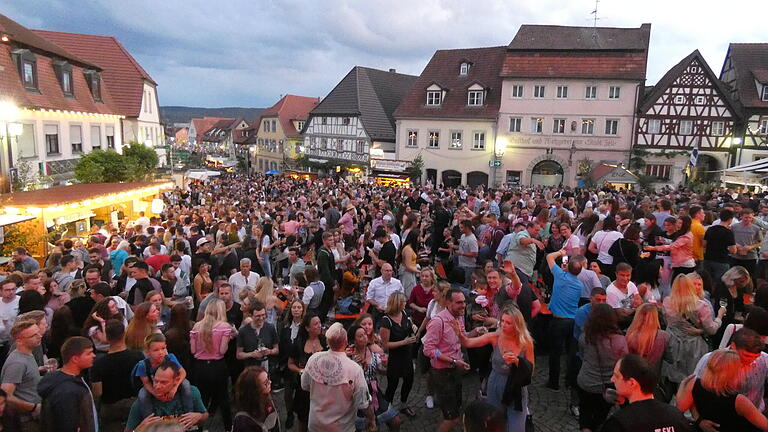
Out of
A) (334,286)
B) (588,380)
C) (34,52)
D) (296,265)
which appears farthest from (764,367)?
(34,52)

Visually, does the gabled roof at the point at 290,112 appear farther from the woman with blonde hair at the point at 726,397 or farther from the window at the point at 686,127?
the woman with blonde hair at the point at 726,397

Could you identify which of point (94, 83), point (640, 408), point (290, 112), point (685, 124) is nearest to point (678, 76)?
point (685, 124)

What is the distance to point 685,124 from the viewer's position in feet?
98.4

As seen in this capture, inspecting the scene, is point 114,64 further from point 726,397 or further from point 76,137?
point 726,397

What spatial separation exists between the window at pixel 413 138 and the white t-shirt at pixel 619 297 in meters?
30.3

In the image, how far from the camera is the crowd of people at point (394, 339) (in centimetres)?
362

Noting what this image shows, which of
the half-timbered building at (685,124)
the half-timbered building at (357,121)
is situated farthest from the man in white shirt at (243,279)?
the half-timbered building at (685,124)

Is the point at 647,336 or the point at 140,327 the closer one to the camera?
the point at 647,336

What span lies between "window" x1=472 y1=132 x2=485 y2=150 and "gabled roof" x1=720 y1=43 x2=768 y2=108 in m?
15.9

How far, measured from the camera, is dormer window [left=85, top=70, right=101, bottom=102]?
23.7m

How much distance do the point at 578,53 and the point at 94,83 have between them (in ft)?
93.3

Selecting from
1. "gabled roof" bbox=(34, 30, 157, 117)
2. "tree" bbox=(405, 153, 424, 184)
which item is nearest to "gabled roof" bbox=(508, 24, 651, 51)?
"tree" bbox=(405, 153, 424, 184)

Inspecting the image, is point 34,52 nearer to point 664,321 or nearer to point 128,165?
point 128,165

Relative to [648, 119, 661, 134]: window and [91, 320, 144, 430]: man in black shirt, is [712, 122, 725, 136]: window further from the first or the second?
[91, 320, 144, 430]: man in black shirt
